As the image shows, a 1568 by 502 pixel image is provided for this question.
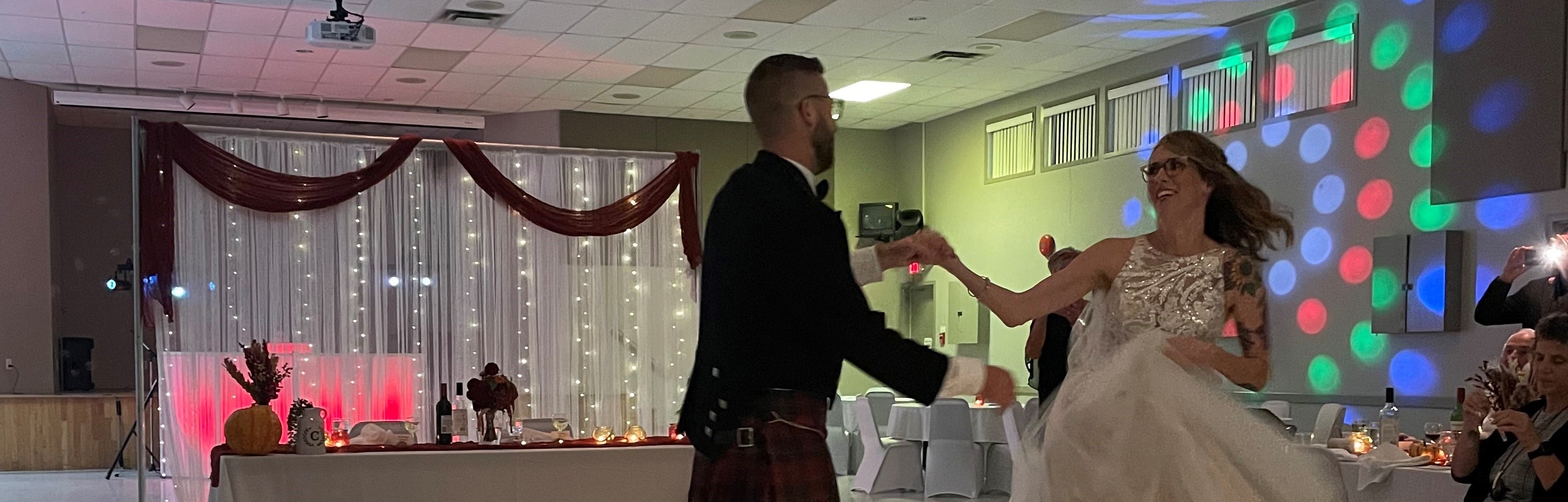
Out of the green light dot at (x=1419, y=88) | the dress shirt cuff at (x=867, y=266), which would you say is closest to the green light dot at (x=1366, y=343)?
the green light dot at (x=1419, y=88)

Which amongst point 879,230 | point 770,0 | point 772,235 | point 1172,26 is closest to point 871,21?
point 770,0

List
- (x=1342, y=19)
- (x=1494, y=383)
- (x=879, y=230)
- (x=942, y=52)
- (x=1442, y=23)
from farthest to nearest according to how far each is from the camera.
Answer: (x=879, y=230) → (x=942, y=52) → (x=1342, y=19) → (x=1442, y=23) → (x=1494, y=383)

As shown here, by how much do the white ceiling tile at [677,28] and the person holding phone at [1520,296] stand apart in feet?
16.5

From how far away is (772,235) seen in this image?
2.19 meters

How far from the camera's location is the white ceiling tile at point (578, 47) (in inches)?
401

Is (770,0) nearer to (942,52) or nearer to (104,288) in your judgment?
(942,52)

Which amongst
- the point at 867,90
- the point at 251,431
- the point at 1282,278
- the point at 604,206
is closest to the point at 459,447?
the point at 251,431

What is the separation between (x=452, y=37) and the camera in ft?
33.2

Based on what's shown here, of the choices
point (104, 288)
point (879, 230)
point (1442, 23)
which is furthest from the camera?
point (104, 288)

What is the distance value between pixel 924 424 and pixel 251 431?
546 centimetres

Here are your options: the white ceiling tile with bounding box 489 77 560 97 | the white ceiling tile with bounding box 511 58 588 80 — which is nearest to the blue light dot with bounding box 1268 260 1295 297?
the white ceiling tile with bounding box 511 58 588 80

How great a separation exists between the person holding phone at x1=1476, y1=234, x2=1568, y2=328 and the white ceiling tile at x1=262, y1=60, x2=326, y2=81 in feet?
27.5

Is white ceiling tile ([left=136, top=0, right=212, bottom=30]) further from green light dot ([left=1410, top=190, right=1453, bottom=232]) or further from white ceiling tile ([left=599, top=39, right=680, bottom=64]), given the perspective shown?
green light dot ([left=1410, top=190, right=1453, bottom=232])

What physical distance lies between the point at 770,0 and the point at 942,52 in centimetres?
196
